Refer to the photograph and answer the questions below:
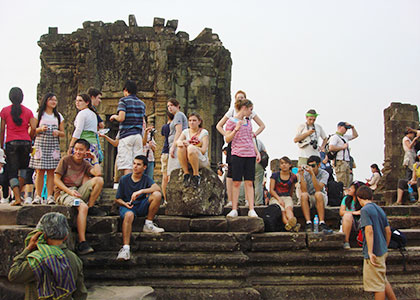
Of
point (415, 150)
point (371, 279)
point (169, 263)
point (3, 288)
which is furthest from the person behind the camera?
point (415, 150)

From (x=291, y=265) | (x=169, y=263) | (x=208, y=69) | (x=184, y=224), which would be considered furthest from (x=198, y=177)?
(x=208, y=69)

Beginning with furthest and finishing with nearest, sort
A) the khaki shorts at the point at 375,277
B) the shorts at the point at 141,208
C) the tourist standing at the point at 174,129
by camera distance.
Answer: the tourist standing at the point at 174,129
the shorts at the point at 141,208
the khaki shorts at the point at 375,277

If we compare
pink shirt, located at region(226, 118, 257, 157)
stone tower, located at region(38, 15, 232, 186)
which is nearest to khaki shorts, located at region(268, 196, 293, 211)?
pink shirt, located at region(226, 118, 257, 157)

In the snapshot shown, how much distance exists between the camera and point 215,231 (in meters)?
5.63

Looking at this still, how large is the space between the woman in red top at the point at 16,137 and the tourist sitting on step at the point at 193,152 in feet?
7.13

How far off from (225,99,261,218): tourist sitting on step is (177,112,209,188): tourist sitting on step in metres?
0.39

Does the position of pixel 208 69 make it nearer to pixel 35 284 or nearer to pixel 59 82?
pixel 59 82

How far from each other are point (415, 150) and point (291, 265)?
21.2 ft

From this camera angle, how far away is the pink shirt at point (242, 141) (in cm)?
615

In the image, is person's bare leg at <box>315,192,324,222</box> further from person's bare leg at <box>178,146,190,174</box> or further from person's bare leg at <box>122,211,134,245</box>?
person's bare leg at <box>122,211,134,245</box>

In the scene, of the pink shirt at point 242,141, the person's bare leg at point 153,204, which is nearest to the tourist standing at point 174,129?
the pink shirt at point 242,141

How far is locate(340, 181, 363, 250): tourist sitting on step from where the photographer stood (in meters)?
5.92

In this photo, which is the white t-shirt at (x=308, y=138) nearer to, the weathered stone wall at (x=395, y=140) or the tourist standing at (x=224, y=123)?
the tourist standing at (x=224, y=123)

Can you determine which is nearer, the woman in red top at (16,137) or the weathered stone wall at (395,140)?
the woman in red top at (16,137)
